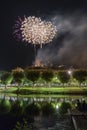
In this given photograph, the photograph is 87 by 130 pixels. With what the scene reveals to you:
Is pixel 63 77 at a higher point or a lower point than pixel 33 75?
lower

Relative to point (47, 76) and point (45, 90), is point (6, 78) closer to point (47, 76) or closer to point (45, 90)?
point (47, 76)

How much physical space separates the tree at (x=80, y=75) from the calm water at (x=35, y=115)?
29380mm

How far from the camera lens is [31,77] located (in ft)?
329

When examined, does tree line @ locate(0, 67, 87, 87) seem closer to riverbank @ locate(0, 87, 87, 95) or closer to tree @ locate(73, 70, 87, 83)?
tree @ locate(73, 70, 87, 83)

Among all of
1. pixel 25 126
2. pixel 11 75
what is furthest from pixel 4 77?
pixel 25 126

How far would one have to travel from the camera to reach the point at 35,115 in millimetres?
55406

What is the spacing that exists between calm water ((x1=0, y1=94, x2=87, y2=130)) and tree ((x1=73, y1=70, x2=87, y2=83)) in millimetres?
29380

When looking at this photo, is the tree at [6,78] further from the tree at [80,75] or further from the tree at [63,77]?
the tree at [80,75]

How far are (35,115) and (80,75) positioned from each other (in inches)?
1832

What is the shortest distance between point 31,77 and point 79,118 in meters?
55.1

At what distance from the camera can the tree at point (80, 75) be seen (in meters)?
99.8

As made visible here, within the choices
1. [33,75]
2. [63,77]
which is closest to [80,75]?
[63,77]

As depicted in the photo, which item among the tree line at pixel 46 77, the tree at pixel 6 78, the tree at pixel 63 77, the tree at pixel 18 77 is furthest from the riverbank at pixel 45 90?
the tree at pixel 63 77

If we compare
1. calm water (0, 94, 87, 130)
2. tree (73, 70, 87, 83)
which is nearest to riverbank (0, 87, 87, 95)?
tree (73, 70, 87, 83)
